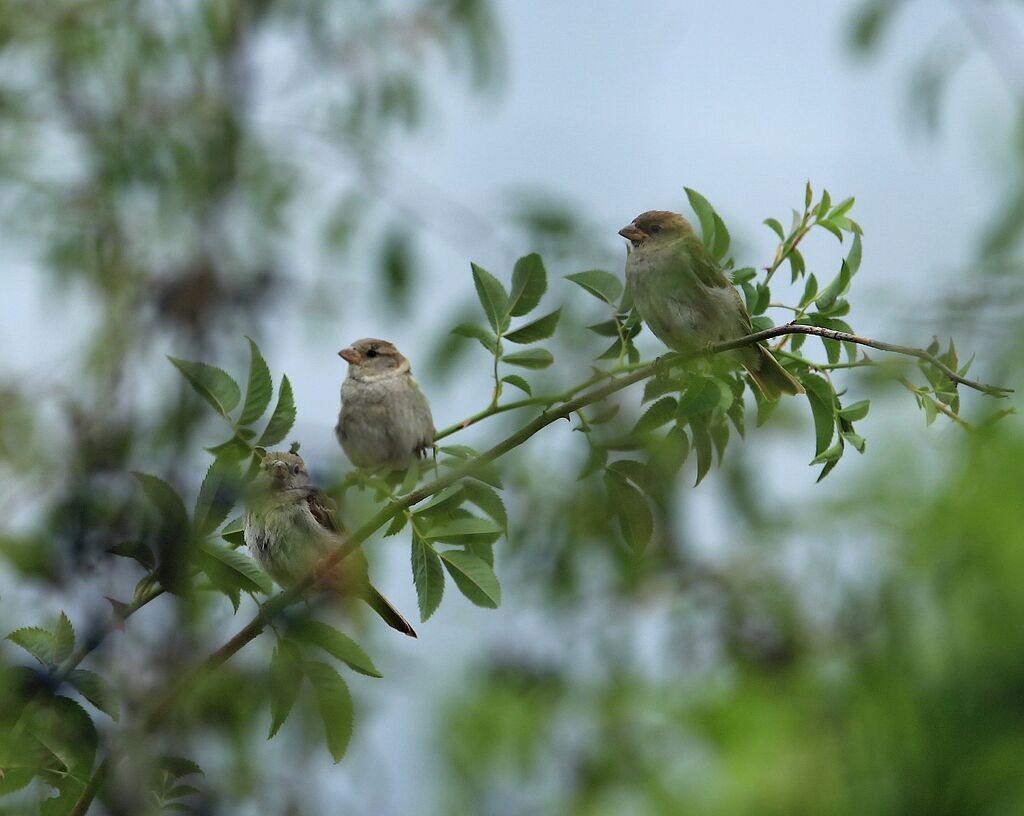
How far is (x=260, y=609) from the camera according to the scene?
1.18 meters

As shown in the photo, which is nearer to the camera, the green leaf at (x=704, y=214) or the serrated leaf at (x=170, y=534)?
the serrated leaf at (x=170, y=534)

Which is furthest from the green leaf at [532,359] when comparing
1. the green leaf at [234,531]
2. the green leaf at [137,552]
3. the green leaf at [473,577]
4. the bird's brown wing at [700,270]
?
the bird's brown wing at [700,270]

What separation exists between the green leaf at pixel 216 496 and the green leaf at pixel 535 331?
1.26 ft

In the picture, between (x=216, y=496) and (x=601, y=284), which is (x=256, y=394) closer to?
(x=216, y=496)

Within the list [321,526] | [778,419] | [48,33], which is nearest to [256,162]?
[48,33]

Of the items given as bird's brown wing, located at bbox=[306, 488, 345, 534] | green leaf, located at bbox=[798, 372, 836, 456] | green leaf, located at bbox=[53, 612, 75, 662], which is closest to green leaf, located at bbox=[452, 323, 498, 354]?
green leaf, located at bbox=[798, 372, 836, 456]

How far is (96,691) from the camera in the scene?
1.11 metres

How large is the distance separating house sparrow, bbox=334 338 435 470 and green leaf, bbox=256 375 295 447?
2.65 meters

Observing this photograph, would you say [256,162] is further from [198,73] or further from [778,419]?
[778,419]

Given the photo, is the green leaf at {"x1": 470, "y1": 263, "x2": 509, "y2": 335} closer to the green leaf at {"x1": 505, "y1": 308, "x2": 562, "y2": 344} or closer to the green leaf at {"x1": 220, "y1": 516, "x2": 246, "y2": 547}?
the green leaf at {"x1": 505, "y1": 308, "x2": 562, "y2": 344}

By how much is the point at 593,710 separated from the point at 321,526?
2.44 m

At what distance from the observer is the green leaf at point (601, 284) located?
1.53 m

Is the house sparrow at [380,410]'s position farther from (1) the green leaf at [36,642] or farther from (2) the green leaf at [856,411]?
(1) the green leaf at [36,642]

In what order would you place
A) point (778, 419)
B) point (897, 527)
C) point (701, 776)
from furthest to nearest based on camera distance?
point (778, 419) < point (897, 527) < point (701, 776)
